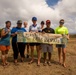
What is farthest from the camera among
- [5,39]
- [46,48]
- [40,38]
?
[40,38]

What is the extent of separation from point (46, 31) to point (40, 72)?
2033 mm

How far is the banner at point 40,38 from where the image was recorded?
9.62 m

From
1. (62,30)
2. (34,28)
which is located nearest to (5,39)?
(34,28)

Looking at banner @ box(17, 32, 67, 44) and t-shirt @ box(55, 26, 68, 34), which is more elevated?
t-shirt @ box(55, 26, 68, 34)

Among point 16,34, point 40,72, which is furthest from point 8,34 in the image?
point 40,72

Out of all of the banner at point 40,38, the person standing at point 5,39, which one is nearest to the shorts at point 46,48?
the banner at point 40,38

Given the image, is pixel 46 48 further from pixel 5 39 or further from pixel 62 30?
pixel 5 39

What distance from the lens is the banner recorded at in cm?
962

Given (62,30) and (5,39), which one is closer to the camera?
(5,39)

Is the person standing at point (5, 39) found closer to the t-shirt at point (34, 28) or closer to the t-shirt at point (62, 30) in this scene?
the t-shirt at point (34, 28)

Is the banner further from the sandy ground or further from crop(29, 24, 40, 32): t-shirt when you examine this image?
the sandy ground

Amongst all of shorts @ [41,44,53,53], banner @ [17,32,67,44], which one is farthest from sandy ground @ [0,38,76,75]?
banner @ [17,32,67,44]

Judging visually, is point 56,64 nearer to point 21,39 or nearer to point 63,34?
point 63,34

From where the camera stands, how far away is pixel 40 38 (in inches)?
384
